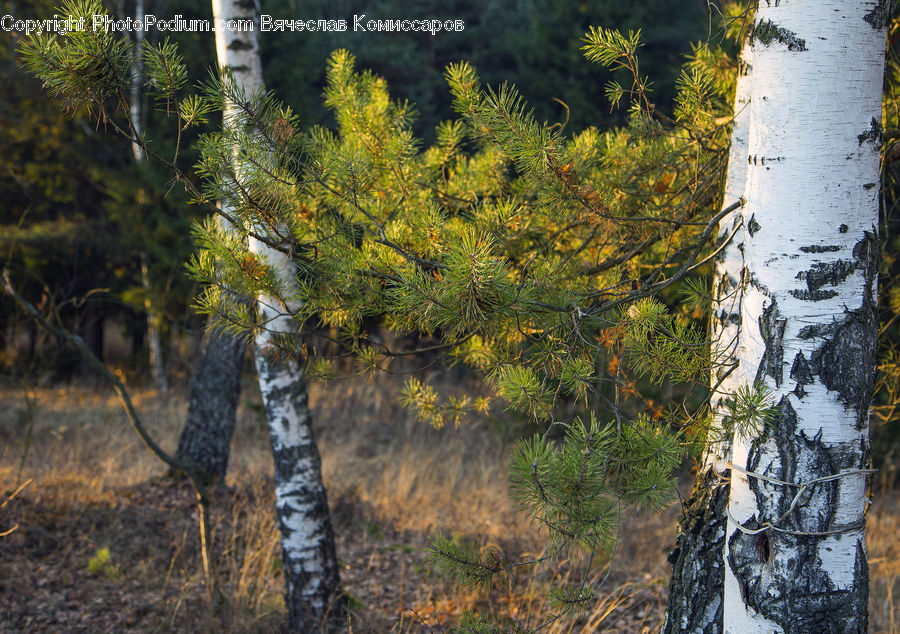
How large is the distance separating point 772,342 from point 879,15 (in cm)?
79

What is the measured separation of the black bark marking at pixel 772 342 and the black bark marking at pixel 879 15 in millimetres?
673

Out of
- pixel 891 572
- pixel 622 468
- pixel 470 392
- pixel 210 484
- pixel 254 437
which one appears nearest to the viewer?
pixel 622 468

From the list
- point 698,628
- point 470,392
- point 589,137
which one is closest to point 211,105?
point 589,137

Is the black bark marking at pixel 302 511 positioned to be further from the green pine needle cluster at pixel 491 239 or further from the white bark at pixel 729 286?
the white bark at pixel 729 286

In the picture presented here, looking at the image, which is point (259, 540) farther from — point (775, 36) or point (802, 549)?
point (775, 36)

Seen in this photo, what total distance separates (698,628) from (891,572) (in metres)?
3.75

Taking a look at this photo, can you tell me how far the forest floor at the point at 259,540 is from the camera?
3309 millimetres

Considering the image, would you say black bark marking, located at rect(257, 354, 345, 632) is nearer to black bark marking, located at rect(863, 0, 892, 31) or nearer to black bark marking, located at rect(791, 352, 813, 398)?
black bark marking, located at rect(791, 352, 813, 398)

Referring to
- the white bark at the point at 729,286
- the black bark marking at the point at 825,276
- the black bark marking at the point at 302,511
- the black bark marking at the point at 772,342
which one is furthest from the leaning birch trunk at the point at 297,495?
the black bark marking at the point at 825,276

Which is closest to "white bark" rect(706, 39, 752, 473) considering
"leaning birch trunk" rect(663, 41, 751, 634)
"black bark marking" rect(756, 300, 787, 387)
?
"leaning birch trunk" rect(663, 41, 751, 634)

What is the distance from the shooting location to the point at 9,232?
834cm

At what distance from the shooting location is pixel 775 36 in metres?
1.42

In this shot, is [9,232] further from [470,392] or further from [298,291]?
[298,291]

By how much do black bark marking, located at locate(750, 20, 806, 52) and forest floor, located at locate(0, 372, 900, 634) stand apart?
5.93 ft
